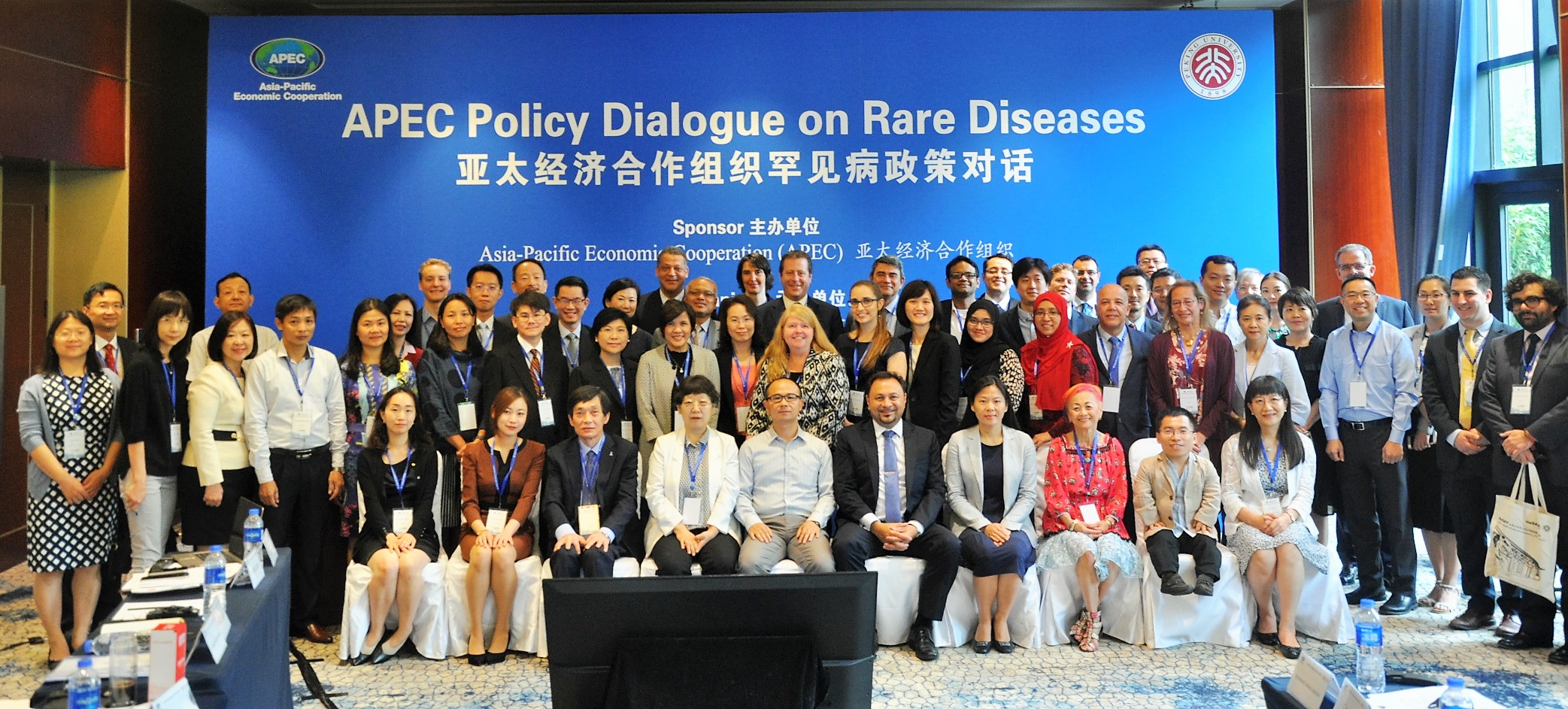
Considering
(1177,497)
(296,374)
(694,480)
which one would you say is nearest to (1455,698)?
(1177,497)

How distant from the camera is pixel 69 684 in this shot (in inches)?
79.1

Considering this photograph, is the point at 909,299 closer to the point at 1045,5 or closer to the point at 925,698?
the point at 925,698

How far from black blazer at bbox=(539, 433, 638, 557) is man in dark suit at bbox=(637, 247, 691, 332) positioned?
46.7 inches

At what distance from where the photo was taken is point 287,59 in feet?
21.8

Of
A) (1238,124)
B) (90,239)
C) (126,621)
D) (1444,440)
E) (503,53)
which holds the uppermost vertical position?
(503,53)

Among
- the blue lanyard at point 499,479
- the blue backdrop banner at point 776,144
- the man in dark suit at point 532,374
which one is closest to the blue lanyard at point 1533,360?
the blue backdrop banner at point 776,144

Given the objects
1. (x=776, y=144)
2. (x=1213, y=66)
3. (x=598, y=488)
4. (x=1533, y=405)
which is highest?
(x=1213, y=66)

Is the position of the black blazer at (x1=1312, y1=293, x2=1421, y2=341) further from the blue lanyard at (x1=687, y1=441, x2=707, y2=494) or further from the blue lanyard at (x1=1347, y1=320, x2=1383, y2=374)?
the blue lanyard at (x1=687, y1=441, x2=707, y2=494)

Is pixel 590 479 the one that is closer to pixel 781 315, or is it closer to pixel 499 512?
pixel 499 512

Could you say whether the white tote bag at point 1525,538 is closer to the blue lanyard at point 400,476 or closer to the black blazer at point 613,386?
the black blazer at point 613,386

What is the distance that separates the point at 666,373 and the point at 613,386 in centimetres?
24

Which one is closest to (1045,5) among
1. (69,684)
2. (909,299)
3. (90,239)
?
(909,299)

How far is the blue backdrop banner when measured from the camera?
668 cm

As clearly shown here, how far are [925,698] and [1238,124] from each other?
464 centimetres
